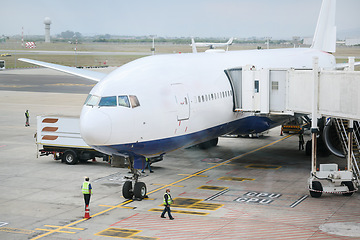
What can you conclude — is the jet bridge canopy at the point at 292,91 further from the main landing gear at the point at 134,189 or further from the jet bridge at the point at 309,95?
the main landing gear at the point at 134,189

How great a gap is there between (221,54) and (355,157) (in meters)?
9.87

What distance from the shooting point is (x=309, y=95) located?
2588 cm

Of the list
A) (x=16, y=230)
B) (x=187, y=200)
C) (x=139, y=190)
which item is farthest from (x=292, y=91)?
(x=16, y=230)

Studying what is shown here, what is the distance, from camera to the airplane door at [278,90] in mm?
27484

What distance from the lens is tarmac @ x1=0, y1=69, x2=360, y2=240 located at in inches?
791

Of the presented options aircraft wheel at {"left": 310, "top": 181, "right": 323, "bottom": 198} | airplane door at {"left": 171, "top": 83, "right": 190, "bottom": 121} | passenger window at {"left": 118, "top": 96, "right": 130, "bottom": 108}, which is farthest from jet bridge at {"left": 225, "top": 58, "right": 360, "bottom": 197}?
passenger window at {"left": 118, "top": 96, "right": 130, "bottom": 108}

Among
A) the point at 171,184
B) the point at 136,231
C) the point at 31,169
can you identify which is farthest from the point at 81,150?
the point at 136,231

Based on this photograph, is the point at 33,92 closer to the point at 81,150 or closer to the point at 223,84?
the point at 81,150

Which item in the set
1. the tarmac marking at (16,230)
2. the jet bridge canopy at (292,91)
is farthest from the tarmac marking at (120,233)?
the jet bridge canopy at (292,91)

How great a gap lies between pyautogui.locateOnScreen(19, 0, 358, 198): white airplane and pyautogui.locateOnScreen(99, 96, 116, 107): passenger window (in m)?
0.03

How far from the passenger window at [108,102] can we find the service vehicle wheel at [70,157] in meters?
10.7

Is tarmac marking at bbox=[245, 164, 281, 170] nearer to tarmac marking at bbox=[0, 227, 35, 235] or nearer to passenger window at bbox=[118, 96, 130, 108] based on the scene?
passenger window at bbox=[118, 96, 130, 108]

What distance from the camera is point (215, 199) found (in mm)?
24375

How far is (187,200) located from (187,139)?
2.98 meters
